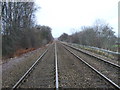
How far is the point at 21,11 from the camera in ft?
118

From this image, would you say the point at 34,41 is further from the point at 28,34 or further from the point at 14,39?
the point at 14,39

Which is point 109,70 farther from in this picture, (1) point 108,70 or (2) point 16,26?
(2) point 16,26

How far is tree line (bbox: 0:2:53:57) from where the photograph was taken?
26.5 m

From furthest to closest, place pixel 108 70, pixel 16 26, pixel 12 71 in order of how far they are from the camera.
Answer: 1. pixel 16 26
2. pixel 12 71
3. pixel 108 70

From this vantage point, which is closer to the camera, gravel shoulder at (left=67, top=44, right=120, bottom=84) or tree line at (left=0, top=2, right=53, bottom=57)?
gravel shoulder at (left=67, top=44, right=120, bottom=84)

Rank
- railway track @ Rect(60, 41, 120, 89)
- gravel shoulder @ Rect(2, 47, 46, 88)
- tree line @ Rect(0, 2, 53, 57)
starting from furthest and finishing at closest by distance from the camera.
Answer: tree line @ Rect(0, 2, 53, 57) < gravel shoulder @ Rect(2, 47, 46, 88) < railway track @ Rect(60, 41, 120, 89)

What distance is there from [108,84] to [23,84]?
11.9ft

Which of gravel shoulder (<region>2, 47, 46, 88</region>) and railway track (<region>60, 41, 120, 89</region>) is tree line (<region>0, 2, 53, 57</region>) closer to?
gravel shoulder (<region>2, 47, 46, 88</region>)

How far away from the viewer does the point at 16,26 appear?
32.3 meters

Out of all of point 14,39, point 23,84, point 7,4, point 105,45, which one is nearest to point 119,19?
point 105,45

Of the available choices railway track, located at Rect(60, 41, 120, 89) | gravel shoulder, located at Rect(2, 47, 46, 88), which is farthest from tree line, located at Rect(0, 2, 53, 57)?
railway track, located at Rect(60, 41, 120, 89)

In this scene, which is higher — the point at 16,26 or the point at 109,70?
the point at 16,26

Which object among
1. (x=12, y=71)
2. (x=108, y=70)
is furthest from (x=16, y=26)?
(x=108, y=70)

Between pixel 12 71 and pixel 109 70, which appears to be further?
pixel 12 71
